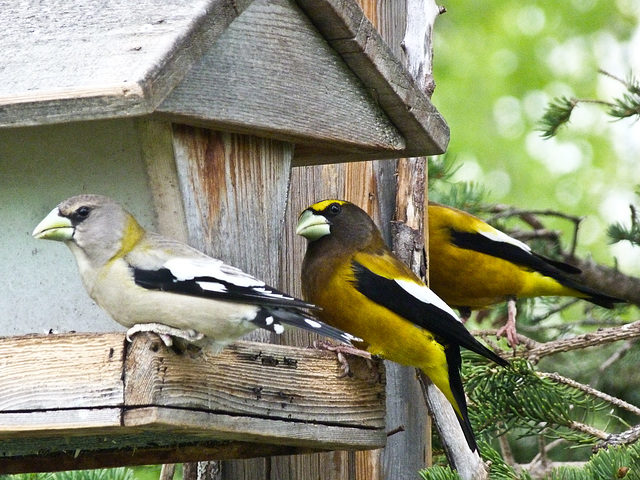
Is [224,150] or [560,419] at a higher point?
[224,150]

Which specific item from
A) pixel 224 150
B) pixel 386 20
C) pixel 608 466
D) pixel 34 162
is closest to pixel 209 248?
pixel 224 150

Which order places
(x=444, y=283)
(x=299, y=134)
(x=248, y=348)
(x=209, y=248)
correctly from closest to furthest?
(x=248, y=348) → (x=209, y=248) → (x=299, y=134) → (x=444, y=283)

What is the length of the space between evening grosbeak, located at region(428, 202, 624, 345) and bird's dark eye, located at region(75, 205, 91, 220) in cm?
287

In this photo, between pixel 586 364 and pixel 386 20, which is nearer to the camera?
pixel 386 20

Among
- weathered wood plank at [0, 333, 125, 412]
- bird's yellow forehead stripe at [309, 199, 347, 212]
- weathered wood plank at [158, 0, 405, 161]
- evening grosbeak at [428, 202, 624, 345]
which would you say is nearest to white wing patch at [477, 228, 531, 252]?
evening grosbeak at [428, 202, 624, 345]

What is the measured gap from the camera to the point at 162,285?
2934 mm

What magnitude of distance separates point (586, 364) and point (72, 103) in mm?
4153

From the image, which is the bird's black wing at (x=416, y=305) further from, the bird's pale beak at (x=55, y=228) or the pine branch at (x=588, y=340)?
the bird's pale beak at (x=55, y=228)

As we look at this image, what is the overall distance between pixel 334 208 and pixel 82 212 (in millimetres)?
1376

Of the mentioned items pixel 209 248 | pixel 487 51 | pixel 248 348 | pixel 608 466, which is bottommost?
pixel 608 466

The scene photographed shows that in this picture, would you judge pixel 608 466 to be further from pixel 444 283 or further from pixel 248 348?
pixel 444 283

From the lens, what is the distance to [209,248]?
10.9ft

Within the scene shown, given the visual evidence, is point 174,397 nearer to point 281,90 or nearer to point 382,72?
point 281,90

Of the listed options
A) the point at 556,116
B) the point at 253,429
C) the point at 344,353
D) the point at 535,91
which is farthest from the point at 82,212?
the point at 535,91
